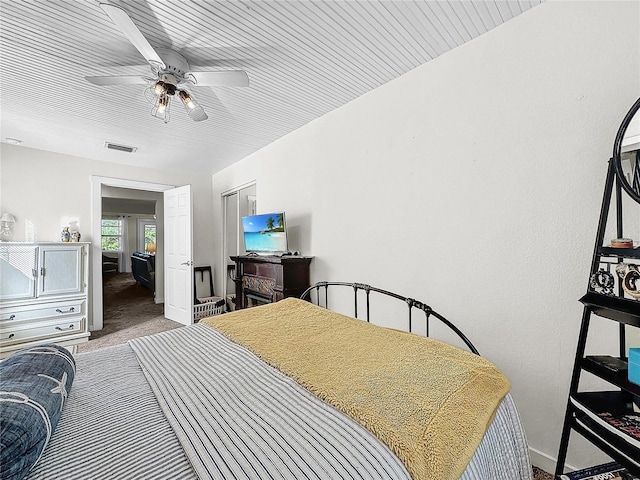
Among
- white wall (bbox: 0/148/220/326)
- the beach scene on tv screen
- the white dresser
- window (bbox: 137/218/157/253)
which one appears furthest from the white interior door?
window (bbox: 137/218/157/253)

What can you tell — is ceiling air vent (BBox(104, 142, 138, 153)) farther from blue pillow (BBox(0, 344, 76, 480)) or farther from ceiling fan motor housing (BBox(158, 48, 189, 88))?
blue pillow (BBox(0, 344, 76, 480))

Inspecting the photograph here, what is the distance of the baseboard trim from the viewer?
150 centimetres

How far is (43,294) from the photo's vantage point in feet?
11.5

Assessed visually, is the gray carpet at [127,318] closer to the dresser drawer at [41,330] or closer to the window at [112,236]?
the dresser drawer at [41,330]

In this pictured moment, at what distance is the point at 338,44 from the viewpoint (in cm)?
189

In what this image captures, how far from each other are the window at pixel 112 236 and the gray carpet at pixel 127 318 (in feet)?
10.0

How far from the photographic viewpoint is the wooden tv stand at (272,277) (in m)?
2.94

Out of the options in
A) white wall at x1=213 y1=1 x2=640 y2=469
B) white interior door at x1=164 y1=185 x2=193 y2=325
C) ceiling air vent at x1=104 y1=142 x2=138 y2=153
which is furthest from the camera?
white interior door at x1=164 y1=185 x2=193 y2=325

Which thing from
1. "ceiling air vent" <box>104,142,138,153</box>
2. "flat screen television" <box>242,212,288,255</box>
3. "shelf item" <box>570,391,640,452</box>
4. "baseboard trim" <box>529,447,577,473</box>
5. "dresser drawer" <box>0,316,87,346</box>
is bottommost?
"baseboard trim" <box>529,447,577,473</box>

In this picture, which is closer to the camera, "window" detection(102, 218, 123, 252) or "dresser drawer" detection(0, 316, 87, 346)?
"dresser drawer" detection(0, 316, 87, 346)

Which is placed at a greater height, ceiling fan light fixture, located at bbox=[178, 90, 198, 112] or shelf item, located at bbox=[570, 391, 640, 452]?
ceiling fan light fixture, located at bbox=[178, 90, 198, 112]

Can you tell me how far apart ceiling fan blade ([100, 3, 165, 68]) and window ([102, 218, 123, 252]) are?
1011 cm

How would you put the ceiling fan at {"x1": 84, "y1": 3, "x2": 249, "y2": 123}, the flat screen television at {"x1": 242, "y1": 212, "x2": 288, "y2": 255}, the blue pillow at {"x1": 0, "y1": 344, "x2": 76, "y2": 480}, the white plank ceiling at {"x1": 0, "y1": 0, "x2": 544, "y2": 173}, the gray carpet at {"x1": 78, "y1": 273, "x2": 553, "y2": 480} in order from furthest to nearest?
1. the gray carpet at {"x1": 78, "y1": 273, "x2": 553, "y2": 480}
2. the flat screen television at {"x1": 242, "y1": 212, "x2": 288, "y2": 255}
3. the ceiling fan at {"x1": 84, "y1": 3, "x2": 249, "y2": 123}
4. the white plank ceiling at {"x1": 0, "y1": 0, "x2": 544, "y2": 173}
5. the blue pillow at {"x1": 0, "y1": 344, "x2": 76, "y2": 480}

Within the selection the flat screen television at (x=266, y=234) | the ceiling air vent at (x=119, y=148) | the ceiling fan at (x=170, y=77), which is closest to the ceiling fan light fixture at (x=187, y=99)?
the ceiling fan at (x=170, y=77)
